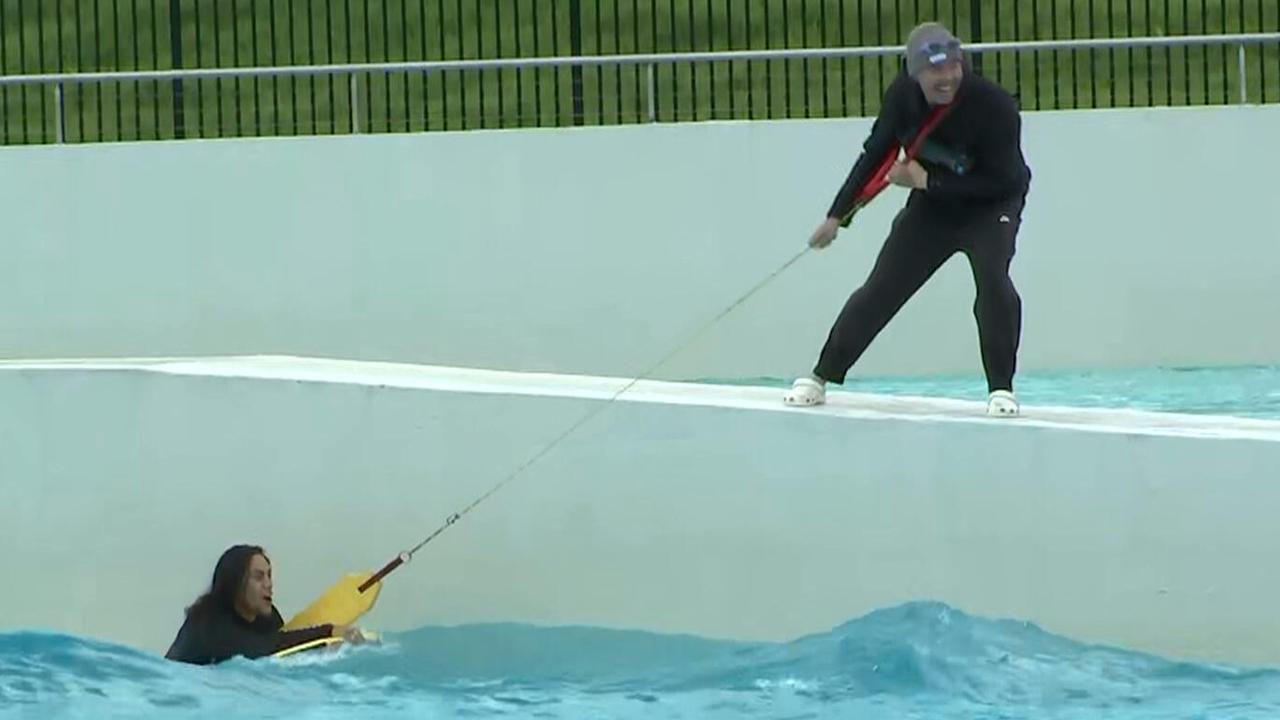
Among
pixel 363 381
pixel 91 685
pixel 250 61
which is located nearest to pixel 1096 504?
pixel 363 381

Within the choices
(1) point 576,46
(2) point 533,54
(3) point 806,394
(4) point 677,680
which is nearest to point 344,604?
(4) point 677,680

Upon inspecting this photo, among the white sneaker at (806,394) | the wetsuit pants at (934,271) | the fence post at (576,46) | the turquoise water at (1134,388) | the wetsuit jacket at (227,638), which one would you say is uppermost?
the fence post at (576,46)

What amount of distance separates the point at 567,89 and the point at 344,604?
1042cm

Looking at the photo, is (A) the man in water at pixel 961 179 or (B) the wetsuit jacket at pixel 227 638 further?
(B) the wetsuit jacket at pixel 227 638

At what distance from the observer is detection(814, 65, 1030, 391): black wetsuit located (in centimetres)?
805

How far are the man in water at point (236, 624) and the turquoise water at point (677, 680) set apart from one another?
68 mm

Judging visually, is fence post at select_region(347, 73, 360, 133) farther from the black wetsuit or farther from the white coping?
the black wetsuit

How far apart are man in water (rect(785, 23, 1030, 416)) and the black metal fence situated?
25.5ft

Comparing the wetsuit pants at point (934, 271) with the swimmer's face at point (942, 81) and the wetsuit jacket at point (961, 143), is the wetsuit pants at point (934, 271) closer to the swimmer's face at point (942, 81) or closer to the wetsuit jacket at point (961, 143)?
the wetsuit jacket at point (961, 143)

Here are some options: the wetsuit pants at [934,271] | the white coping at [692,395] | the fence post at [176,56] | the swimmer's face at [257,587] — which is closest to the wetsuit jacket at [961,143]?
the wetsuit pants at [934,271]

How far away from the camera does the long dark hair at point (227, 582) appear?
27.3 ft

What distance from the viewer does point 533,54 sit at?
1831 cm

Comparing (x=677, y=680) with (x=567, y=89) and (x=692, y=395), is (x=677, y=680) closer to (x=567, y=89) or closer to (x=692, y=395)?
(x=692, y=395)

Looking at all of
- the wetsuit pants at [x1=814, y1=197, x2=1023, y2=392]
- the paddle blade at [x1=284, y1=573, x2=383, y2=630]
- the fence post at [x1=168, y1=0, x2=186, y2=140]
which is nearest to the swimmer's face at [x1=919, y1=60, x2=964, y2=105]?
the wetsuit pants at [x1=814, y1=197, x2=1023, y2=392]
